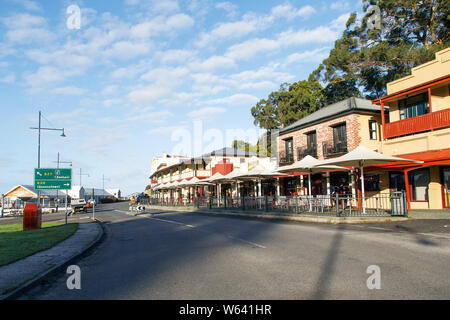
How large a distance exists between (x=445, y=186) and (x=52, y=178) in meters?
22.8

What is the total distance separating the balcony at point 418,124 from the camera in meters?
18.9

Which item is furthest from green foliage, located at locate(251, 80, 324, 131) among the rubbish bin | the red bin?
the red bin

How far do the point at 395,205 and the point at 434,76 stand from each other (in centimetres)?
962

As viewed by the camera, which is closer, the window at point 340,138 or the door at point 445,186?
the door at point 445,186

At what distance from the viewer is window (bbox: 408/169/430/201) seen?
19828 mm

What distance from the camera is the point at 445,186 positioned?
1902cm

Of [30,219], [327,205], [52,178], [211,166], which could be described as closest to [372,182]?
[327,205]

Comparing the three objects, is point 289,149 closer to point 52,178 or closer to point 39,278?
point 52,178

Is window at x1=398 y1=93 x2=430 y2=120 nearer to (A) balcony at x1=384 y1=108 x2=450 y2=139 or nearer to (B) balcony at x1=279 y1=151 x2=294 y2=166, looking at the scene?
(A) balcony at x1=384 y1=108 x2=450 y2=139

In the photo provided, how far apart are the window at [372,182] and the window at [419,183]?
2142mm

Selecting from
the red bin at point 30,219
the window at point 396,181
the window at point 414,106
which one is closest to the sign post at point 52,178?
the red bin at point 30,219

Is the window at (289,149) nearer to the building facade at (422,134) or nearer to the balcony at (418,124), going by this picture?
the building facade at (422,134)
